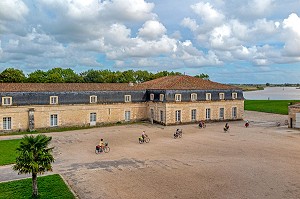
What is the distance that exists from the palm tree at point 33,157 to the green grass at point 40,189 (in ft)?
2.10

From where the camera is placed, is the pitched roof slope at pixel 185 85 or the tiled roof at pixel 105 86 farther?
the pitched roof slope at pixel 185 85

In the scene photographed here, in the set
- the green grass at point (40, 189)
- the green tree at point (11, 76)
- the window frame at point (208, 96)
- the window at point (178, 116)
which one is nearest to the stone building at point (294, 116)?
the window frame at point (208, 96)

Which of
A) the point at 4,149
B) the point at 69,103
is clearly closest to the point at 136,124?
the point at 69,103

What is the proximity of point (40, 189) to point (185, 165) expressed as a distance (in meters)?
9.15

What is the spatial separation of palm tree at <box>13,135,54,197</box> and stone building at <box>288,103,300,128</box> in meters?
30.7

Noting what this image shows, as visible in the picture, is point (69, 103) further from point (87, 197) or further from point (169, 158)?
point (87, 197)

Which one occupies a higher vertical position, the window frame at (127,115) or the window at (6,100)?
the window at (6,100)

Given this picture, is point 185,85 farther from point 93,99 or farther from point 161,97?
point 93,99

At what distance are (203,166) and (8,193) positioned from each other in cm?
1149

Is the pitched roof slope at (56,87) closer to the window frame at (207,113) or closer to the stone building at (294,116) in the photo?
the window frame at (207,113)

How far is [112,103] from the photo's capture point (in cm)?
4084

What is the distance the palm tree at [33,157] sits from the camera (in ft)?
44.9

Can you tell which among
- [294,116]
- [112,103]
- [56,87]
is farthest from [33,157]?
[294,116]

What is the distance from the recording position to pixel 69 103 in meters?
38.0
